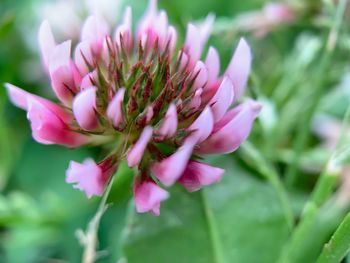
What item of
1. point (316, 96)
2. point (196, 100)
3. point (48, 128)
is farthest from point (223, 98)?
point (316, 96)

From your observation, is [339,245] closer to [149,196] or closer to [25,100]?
[149,196]

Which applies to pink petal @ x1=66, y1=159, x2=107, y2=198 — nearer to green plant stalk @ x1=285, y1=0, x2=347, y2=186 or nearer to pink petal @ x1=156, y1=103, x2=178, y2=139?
pink petal @ x1=156, y1=103, x2=178, y2=139

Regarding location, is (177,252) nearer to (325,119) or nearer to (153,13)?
(153,13)

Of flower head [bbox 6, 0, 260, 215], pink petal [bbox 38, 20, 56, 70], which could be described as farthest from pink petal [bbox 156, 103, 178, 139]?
pink petal [bbox 38, 20, 56, 70]

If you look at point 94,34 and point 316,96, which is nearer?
point 94,34

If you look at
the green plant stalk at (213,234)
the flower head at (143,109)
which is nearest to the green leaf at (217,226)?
the green plant stalk at (213,234)

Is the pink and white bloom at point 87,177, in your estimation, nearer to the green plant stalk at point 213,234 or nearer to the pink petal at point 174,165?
the pink petal at point 174,165
